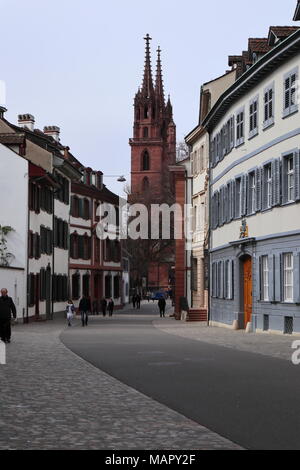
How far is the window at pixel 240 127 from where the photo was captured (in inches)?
1462

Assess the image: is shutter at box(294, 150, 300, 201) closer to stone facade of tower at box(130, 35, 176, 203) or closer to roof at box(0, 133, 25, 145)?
roof at box(0, 133, 25, 145)

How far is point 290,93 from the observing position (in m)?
30.8

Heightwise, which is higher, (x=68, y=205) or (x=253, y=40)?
(x=253, y=40)

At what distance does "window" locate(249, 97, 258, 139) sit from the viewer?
34.9m

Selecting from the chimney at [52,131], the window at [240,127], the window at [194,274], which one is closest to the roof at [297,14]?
the window at [240,127]

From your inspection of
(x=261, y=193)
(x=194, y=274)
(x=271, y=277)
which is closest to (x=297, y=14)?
(x=261, y=193)

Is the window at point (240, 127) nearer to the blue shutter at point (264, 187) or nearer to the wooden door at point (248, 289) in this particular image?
the blue shutter at point (264, 187)

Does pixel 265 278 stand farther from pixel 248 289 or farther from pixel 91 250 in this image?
pixel 91 250

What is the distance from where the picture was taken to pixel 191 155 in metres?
54.6

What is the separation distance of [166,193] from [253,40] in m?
59.2

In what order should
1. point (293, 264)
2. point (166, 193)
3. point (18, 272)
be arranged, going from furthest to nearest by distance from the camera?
point (166, 193)
point (18, 272)
point (293, 264)

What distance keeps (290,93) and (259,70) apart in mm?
2588
